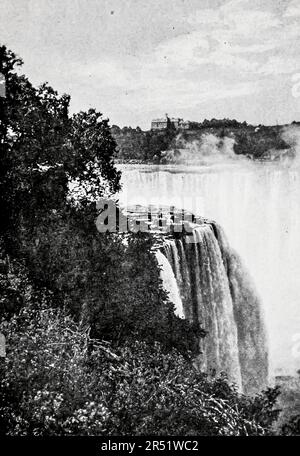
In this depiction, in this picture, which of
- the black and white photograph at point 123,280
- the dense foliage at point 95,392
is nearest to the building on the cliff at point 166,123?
the black and white photograph at point 123,280

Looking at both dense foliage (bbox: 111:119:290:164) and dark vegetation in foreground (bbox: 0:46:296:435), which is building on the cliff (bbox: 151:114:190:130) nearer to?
dense foliage (bbox: 111:119:290:164)

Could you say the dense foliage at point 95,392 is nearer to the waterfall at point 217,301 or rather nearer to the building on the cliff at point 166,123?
the waterfall at point 217,301

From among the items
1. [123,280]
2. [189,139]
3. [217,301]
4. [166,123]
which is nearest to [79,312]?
[123,280]

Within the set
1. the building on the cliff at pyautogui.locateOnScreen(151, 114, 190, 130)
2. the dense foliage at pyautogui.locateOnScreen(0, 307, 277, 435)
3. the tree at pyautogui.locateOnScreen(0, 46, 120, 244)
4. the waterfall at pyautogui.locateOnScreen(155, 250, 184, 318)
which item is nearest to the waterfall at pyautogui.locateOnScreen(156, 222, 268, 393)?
the waterfall at pyautogui.locateOnScreen(155, 250, 184, 318)

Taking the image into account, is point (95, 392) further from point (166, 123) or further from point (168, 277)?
point (166, 123)

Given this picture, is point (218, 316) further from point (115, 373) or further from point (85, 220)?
point (115, 373)
